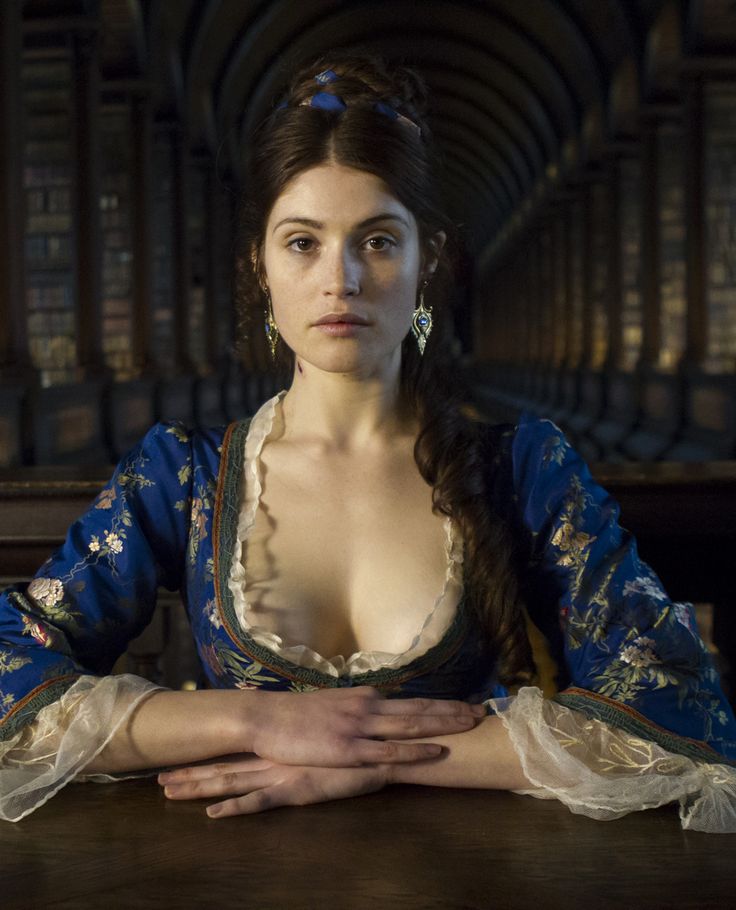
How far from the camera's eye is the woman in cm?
129

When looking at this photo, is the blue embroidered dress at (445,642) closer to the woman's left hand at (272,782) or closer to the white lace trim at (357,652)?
the white lace trim at (357,652)

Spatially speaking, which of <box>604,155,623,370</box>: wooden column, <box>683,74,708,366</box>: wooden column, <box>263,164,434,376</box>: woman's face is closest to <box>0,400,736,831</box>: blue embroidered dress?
<box>263,164,434,376</box>: woman's face

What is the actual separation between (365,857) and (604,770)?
0.37m

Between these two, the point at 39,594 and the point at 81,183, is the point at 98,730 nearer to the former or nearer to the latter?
the point at 39,594

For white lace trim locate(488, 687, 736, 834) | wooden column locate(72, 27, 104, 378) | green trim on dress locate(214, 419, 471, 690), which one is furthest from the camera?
wooden column locate(72, 27, 104, 378)

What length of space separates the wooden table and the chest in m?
0.27

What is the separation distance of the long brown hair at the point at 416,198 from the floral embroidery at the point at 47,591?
523 mm

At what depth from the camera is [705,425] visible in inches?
325

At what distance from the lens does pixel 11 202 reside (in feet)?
18.4

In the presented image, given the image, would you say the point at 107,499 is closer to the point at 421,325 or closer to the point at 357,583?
the point at 357,583

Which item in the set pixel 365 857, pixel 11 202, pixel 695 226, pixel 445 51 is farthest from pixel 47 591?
pixel 445 51

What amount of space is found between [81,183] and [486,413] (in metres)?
18.8

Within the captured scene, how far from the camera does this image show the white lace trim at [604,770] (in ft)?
3.97

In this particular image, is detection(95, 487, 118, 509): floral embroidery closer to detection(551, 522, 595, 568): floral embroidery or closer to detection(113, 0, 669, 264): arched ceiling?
detection(551, 522, 595, 568): floral embroidery
